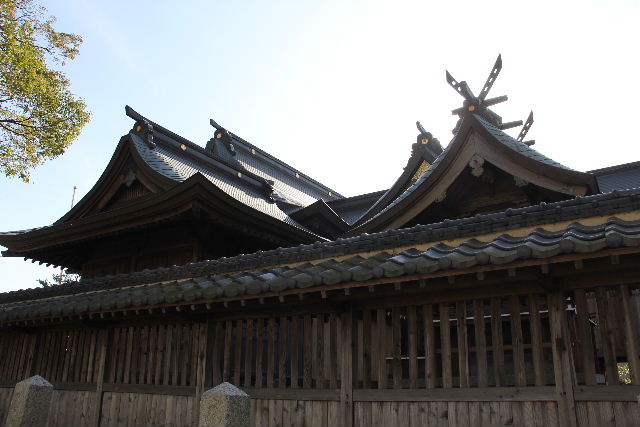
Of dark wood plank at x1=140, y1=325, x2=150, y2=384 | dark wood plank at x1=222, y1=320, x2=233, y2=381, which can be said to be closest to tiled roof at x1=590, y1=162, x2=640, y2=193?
dark wood plank at x1=222, y1=320, x2=233, y2=381

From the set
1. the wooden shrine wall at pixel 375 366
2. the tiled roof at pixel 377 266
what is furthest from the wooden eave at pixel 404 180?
the tiled roof at pixel 377 266

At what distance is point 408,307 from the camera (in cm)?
692

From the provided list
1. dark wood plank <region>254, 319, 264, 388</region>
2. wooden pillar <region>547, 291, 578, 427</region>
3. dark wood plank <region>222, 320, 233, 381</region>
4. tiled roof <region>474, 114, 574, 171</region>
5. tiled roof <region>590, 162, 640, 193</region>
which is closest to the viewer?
wooden pillar <region>547, 291, 578, 427</region>

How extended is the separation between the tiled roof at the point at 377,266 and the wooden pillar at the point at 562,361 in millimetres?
825

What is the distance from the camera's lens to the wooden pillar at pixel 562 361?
222 inches

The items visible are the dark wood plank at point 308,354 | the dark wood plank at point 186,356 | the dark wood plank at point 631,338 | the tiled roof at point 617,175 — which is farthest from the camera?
the tiled roof at point 617,175

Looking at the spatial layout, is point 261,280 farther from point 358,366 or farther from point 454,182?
point 454,182

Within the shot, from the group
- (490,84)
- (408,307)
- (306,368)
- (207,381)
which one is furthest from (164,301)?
(490,84)

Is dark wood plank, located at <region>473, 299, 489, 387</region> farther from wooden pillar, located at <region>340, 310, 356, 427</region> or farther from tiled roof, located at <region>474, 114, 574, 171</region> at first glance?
tiled roof, located at <region>474, 114, 574, 171</region>

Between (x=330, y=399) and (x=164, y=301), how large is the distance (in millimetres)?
2702

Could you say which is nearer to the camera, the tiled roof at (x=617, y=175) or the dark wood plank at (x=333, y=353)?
the dark wood plank at (x=333, y=353)

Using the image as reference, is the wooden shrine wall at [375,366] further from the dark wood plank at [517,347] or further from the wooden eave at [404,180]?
the wooden eave at [404,180]

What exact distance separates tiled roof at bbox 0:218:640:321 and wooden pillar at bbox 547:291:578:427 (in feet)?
2.71

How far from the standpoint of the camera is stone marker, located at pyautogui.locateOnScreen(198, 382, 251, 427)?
4.72 m
